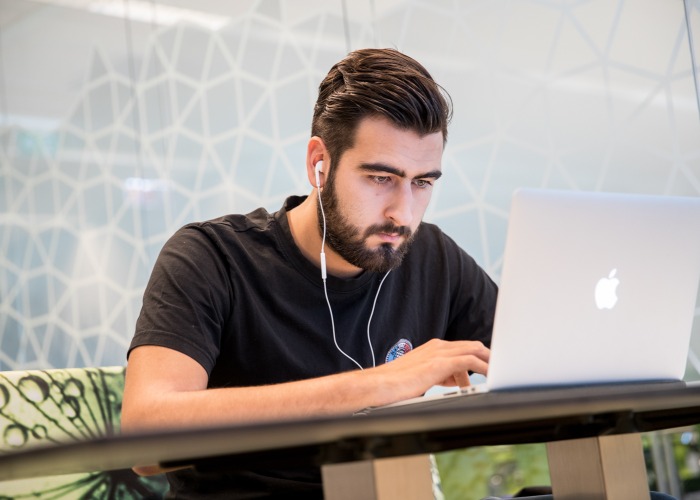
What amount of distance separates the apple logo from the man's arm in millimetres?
171

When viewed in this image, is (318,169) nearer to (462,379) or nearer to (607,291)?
(462,379)

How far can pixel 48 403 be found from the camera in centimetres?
161

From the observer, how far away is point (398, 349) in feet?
5.98

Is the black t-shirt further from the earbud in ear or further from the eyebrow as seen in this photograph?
the eyebrow

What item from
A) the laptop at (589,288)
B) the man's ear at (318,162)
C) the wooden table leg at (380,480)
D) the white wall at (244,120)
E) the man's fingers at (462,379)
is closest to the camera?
the wooden table leg at (380,480)

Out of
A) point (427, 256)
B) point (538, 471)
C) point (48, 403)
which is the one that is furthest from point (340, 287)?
point (538, 471)

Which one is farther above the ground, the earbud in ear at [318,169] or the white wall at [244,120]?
the white wall at [244,120]

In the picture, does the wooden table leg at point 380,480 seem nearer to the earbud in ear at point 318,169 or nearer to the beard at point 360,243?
the beard at point 360,243

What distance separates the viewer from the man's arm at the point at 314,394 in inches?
46.6

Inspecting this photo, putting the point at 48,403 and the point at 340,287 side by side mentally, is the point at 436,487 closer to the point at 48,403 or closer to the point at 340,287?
the point at 340,287

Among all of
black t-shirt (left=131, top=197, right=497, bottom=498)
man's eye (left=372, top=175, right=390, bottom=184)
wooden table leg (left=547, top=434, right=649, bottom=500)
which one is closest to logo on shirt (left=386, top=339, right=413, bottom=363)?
black t-shirt (left=131, top=197, right=497, bottom=498)

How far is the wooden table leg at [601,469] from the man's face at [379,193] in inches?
24.1

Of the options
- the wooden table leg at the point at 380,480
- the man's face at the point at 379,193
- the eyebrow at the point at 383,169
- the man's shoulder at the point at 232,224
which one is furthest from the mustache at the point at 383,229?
the wooden table leg at the point at 380,480

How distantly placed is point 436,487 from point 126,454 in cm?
114
